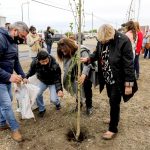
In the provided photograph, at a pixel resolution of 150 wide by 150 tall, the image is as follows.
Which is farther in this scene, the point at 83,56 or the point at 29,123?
the point at 29,123

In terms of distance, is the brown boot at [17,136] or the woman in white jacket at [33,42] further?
the woman in white jacket at [33,42]

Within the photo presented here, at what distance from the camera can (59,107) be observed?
18.2 ft

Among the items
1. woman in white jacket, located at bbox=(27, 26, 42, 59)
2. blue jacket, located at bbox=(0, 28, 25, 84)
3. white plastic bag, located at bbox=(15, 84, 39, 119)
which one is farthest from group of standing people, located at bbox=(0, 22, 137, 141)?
woman in white jacket, located at bbox=(27, 26, 42, 59)

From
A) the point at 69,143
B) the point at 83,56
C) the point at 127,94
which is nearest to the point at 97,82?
the point at 83,56

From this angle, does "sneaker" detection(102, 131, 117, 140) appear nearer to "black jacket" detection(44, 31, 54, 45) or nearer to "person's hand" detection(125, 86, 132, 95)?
"person's hand" detection(125, 86, 132, 95)

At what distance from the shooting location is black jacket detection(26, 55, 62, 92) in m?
4.81

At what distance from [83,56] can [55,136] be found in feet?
4.51

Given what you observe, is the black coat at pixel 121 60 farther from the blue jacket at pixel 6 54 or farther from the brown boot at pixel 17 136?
the brown boot at pixel 17 136

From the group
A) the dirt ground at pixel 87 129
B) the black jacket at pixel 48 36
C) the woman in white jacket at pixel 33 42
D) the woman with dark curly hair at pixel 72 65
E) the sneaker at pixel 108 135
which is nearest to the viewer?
the dirt ground at pixel 87 129

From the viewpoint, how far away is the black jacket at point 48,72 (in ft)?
15.8

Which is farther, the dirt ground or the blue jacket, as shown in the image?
the dirt ground

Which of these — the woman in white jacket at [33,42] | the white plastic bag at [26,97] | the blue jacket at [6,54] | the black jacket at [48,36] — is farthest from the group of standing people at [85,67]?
the black jacket at [48,36]

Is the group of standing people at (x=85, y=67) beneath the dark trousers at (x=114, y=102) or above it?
above

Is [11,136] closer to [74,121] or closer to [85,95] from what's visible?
[74,121]
